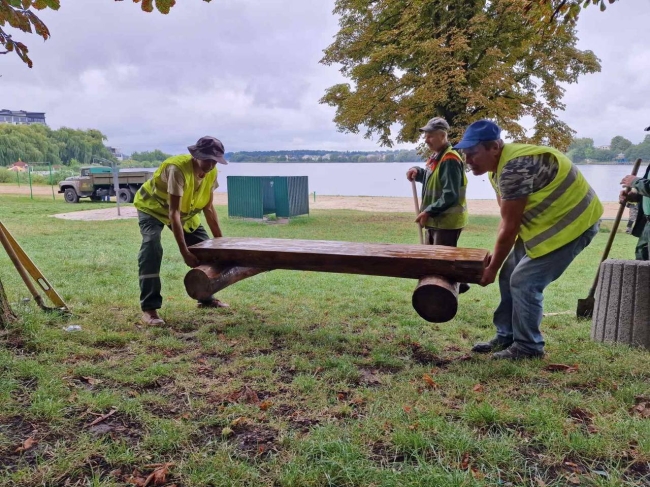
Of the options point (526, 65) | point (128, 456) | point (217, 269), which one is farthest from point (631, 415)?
point (526, 65)

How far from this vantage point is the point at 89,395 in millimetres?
2828

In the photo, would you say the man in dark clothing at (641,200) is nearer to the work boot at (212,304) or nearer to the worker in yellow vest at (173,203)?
the worker in yellow vest at (173,203)

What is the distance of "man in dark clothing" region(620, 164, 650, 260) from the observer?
147 inches

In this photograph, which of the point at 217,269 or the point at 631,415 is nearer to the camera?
the point at 631,415

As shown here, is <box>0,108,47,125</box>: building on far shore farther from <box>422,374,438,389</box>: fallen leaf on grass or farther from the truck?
<box>422,374,438,389</box>: fallen leaf on grass

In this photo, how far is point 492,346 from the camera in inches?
148

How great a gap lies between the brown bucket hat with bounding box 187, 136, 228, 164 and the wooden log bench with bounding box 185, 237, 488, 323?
72 cm

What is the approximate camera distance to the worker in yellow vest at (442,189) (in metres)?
4.28

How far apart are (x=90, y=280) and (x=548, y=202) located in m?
5.39

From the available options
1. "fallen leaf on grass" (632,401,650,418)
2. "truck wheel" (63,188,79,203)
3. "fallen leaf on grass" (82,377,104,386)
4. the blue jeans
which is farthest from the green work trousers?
"truck wheel" (63,188,79,203)

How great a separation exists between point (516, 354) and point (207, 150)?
9.42ft

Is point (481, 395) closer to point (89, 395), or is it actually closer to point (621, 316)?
point (621, 316)

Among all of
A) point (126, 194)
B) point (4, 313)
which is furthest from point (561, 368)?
point (126, 194)

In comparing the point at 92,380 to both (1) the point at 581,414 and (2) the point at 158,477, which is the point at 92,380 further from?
(1) the point at 581,414
